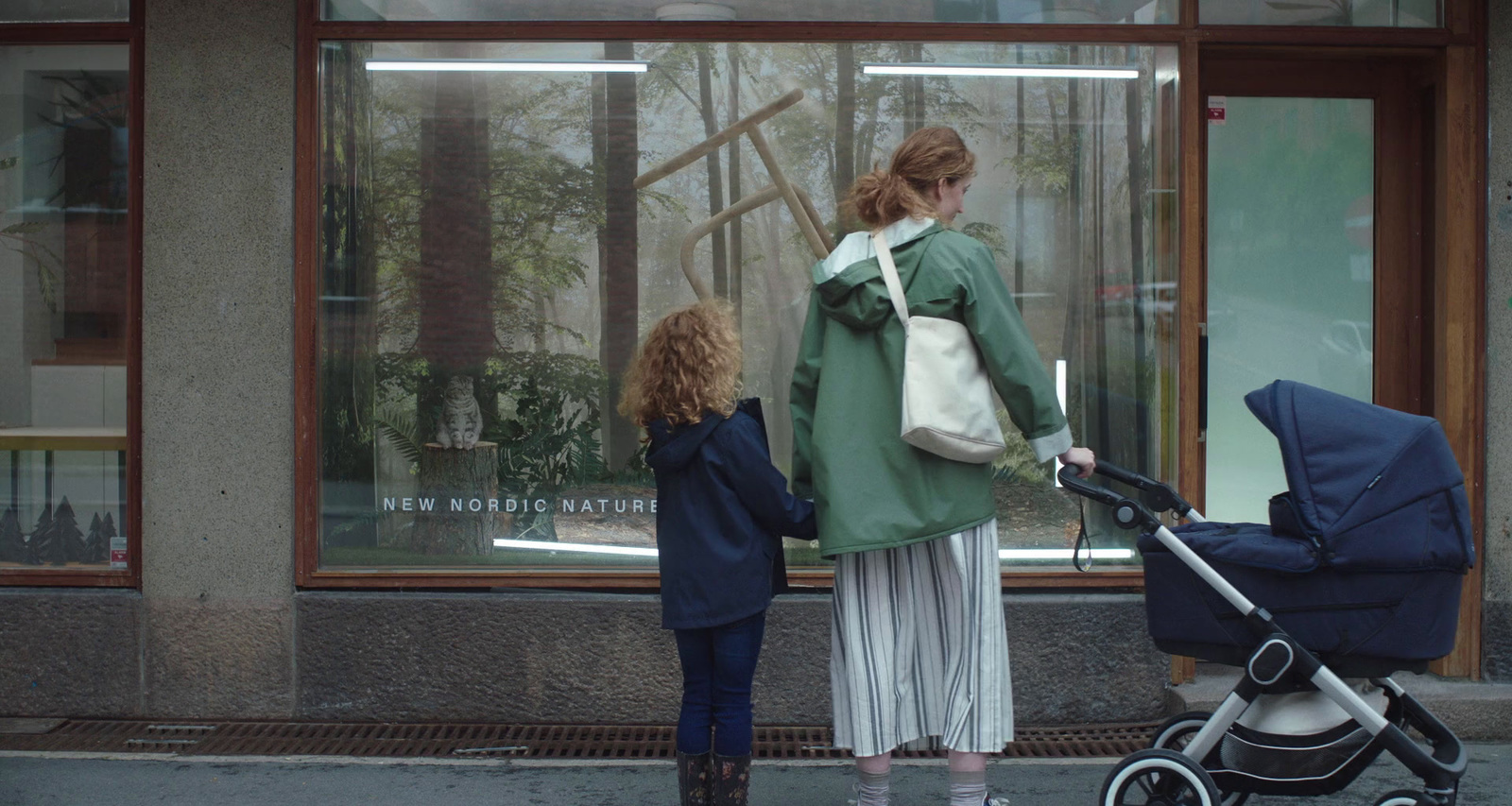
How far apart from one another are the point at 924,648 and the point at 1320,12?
3.29 m

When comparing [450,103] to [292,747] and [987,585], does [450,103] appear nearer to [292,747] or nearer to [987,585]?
[292,747]

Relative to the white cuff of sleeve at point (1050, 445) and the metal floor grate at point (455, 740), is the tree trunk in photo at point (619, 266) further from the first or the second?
the white cuff of sleeve at point (1050, 445)

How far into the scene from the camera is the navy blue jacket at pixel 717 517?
3.64 metres

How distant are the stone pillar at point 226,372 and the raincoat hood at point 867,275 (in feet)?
8.37

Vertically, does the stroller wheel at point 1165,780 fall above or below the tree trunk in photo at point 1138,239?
below

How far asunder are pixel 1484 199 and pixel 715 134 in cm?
301

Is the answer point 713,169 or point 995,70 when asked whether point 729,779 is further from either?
point 995,70

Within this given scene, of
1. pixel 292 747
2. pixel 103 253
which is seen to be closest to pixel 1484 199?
pixel 292 747

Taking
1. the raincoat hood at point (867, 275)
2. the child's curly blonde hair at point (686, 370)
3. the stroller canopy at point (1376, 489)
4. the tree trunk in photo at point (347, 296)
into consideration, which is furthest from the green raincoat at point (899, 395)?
the tree trunk in photo at point (347, 296)

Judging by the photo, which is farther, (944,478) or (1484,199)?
(1484,199)

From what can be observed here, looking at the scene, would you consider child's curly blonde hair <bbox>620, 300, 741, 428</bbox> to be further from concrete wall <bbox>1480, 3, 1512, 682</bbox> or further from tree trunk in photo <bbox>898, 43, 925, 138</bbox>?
concrete wall <bbox>1480, 3, 1512, 682</bbox>

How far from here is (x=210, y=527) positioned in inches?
207

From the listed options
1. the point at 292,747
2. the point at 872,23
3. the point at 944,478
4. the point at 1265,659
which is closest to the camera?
the point at 1265,659

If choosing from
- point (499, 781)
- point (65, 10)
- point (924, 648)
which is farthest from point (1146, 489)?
point (65, 10)
